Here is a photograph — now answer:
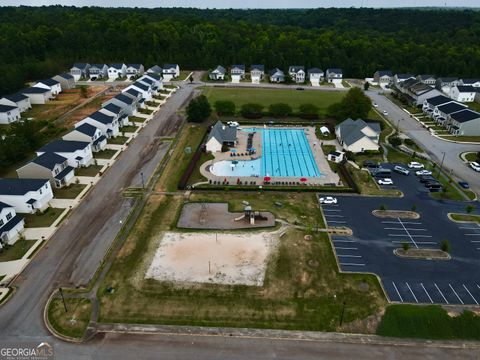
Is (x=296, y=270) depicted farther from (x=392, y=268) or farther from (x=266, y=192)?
(x=266, y=192)

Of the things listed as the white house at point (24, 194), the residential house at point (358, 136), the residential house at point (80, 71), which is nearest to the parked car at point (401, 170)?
the residential house at point (358, 136)

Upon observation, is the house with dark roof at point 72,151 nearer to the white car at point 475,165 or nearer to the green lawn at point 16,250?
the green lawn at point 16,250

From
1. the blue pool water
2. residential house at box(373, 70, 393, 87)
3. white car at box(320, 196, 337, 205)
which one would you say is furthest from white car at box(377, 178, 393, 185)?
residential house at box(373, 70, 393, 87)

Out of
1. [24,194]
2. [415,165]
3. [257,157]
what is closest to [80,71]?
[257,157]

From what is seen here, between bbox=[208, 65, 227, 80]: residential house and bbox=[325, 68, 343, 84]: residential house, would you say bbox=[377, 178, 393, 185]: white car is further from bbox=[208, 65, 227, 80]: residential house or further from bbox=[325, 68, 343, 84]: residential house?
bbox=[208, 65, 227, 80]: residential house

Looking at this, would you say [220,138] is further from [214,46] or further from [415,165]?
[214,46]

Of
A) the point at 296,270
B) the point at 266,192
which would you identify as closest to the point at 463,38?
the point at 266,192
